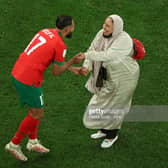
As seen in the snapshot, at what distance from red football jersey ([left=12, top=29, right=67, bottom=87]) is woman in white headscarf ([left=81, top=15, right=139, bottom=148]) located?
0.53 meters

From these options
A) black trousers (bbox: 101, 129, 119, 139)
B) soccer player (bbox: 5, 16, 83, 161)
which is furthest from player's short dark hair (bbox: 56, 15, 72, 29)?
black trousers (bbox: 101, 129, 119, 139)

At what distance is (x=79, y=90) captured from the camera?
774 cm

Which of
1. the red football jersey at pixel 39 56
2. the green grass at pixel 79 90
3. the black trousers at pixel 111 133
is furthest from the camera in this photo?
the black trousers at pixel 111 133

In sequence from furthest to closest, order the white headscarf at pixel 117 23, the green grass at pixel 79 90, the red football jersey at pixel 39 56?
1. the green grass at pixel 79 90
2. the white headscarf at pixel 117 23
3. the red football jersey at pixel 39 56

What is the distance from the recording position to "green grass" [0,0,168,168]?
20.8ft

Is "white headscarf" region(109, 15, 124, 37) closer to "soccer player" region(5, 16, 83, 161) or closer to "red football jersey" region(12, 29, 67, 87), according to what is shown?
Answer: "soccer player" region(5, 16, 83, 161)

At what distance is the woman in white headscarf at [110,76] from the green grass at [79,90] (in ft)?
1.00

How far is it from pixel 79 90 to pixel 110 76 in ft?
5.30

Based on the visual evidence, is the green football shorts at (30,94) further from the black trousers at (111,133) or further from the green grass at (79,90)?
the black trousers at (111,133)

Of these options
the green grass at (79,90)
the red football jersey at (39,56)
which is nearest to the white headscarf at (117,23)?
the red football jersey at (39,56)

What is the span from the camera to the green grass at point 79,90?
249 inches

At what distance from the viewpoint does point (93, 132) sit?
6.85 m

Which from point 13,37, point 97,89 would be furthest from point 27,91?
point 13,37

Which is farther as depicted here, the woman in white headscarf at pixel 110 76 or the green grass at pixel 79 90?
the green grass at pixel 79 90
